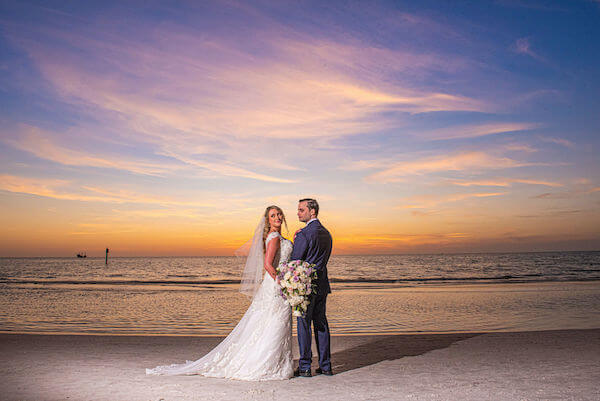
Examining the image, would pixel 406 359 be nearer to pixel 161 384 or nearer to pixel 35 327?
pixel 161 384

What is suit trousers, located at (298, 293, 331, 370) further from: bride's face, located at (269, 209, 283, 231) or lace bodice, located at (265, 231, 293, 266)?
bride's face, located at (269, 209, 283, 231)

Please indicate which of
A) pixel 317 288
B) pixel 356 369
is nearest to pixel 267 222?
pixel 317 288

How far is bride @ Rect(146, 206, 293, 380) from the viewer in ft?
20.5

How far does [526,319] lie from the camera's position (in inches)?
507

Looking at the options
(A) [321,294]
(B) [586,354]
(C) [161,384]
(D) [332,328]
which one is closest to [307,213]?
(A) [321,294]

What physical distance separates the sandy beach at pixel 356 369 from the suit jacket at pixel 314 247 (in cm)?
139

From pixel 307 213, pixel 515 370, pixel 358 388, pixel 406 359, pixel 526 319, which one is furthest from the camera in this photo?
pixel 526 319

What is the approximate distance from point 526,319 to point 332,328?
18.1ft

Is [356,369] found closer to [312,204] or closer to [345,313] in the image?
[312,204]

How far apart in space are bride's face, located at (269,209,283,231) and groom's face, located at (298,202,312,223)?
29cm

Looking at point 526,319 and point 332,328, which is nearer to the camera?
point 332,328

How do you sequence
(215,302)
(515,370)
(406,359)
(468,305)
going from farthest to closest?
(215,302) < (468,305) < (406,359) < (515,370)

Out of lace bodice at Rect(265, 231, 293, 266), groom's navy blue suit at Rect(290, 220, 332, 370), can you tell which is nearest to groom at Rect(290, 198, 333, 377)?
groom's navy blue suit at Rect(290, 220, 332, 370)

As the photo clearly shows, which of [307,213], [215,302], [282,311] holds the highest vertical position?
[307,213]
